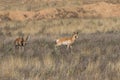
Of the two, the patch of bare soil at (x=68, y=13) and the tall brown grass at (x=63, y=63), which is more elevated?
the tall brown grass at (x=63, y=63)

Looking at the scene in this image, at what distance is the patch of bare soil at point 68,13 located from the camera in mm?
36531

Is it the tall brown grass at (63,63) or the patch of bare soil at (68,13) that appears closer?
the tall brown grass at (63,63)

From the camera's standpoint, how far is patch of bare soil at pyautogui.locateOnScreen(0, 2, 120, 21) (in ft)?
120

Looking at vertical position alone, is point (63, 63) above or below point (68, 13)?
above

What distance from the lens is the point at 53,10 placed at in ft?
123

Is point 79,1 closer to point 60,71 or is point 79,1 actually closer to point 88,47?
point 88,47

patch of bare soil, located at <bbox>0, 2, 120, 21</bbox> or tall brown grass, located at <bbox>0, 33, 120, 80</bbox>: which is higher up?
tall brown grass, located at <bbox>0, 33, 120, 80</bbox>

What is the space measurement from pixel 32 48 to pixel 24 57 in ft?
6.57

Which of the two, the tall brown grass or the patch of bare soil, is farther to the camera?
the patch of bare soil

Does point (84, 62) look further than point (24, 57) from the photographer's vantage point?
No

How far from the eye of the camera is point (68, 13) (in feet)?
121

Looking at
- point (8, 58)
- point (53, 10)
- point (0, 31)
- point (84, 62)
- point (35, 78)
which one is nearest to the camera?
point (35, 78)

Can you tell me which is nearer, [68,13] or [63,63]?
[63,63]

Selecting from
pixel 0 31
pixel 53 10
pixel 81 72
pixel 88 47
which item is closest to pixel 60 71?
pixel 81 72
